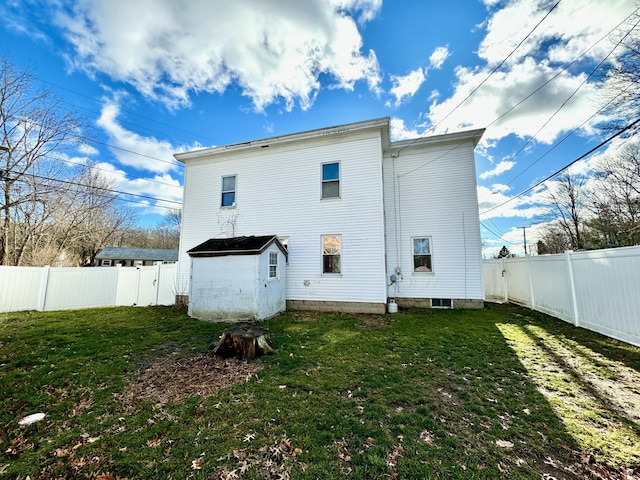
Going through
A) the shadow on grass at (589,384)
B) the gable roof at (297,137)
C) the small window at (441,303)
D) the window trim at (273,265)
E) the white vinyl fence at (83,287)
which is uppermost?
the gable roof at (297,137)

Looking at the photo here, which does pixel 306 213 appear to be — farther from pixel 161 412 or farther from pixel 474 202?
pixel 161 412

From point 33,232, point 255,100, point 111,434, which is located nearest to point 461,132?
point 255,100

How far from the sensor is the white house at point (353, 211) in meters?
9.35

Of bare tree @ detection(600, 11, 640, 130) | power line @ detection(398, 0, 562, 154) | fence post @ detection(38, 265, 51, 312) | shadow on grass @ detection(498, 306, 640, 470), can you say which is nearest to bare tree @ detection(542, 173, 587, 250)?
bare tree @ detection(600, 11, 640, 130)

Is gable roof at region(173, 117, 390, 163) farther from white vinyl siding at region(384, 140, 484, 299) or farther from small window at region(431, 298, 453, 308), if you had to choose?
small window at region(431, 298, 453, 308)

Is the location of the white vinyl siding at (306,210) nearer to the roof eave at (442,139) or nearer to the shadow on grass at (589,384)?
the roof eave at (442,139)

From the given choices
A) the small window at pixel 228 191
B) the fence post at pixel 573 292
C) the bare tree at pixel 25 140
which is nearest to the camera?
the fence post at pixel 573 292

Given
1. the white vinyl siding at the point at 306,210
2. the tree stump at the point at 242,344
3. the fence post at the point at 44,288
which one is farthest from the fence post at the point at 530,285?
the fence post at the point at 44,288

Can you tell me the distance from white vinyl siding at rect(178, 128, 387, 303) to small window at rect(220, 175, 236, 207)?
0.31 m

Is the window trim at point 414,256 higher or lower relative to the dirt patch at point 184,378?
higher

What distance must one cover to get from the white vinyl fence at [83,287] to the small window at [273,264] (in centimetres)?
541

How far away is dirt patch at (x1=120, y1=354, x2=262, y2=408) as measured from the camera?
11.8 feet

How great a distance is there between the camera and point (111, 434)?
2734 millimetres

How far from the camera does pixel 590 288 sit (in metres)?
5.95
